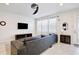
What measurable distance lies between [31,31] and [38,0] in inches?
73.7

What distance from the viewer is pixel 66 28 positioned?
3.69 metres

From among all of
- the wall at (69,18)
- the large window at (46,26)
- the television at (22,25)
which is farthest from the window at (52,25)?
the television at (22,25)

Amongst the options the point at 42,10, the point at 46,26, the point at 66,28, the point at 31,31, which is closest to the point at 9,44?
the point at 31,31

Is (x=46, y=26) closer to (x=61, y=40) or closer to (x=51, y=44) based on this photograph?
(x=61, y=40)

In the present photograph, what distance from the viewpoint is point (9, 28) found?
3.01 meters

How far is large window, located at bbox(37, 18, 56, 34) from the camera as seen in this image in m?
3.04

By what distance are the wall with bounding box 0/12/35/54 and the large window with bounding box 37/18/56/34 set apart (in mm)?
276

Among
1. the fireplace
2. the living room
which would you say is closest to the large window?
the living room

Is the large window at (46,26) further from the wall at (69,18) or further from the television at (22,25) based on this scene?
the television at (22,25)

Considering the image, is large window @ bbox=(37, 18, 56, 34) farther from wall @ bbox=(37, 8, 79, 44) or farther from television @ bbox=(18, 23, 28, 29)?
television @ bbox=(18, 23, 28, 29)

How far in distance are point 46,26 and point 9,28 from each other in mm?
1195

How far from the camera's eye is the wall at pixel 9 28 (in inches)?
112

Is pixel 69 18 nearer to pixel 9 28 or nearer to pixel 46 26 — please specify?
pixel 46 26

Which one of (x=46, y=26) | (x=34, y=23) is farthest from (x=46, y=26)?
(x=34, y=23)
